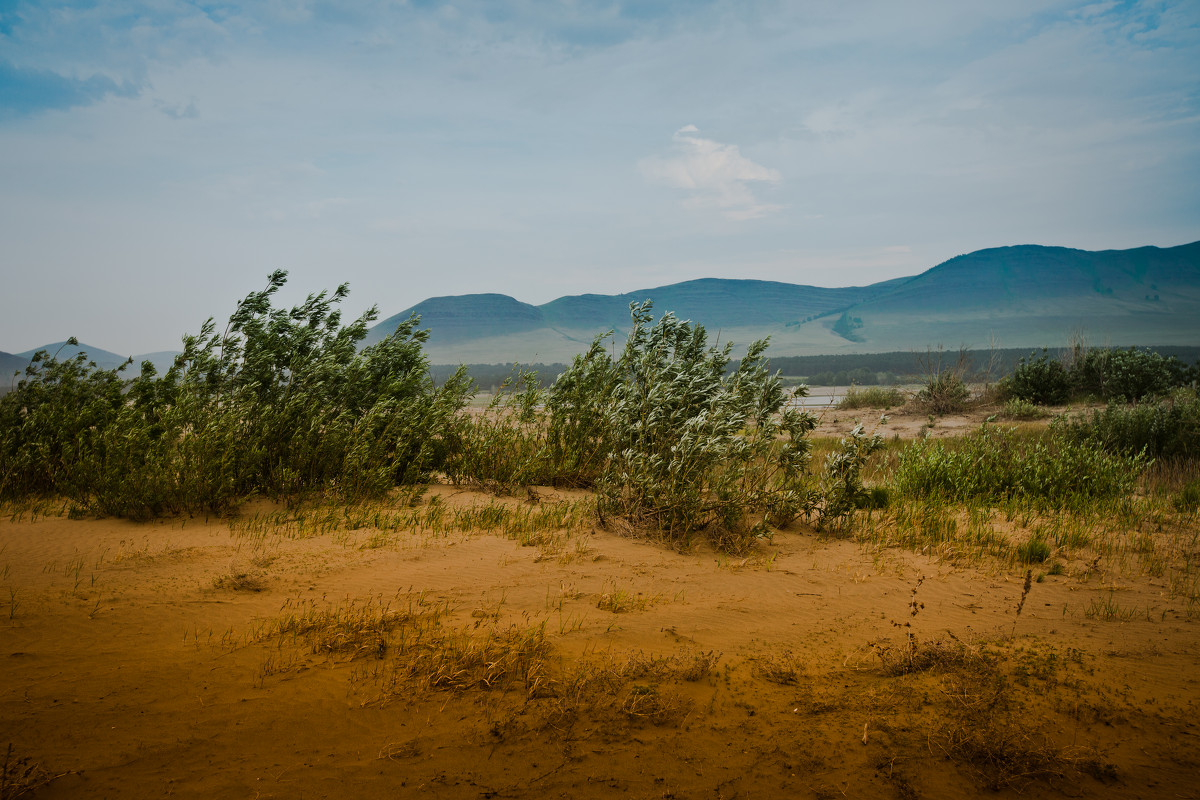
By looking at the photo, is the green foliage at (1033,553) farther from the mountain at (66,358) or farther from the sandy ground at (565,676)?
the mountain at (66,358)

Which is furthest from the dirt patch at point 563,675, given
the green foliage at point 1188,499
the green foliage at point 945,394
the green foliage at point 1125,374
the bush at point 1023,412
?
the green foliage at point 1125,374

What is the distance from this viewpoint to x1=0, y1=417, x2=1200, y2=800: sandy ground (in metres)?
3.12

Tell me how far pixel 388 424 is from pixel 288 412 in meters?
1.29

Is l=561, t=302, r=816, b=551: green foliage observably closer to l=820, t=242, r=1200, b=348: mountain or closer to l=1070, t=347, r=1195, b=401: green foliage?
l=1070, t=347, r=1195, b=401: green foliage

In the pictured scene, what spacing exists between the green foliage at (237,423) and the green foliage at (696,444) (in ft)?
10.2

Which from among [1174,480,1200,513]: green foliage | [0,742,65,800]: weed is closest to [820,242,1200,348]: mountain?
[1174,480,1200,513]: green foliage

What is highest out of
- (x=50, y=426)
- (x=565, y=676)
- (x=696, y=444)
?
(x=50, y=426)

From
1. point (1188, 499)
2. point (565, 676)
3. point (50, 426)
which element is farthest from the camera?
point (1188, 499)

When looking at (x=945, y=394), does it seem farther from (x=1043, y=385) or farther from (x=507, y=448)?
(x=507, y=448)

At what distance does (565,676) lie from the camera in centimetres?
401

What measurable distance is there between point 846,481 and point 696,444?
2232 mm

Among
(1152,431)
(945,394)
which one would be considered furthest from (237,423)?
(945,394)

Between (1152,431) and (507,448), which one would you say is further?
(1152,431)

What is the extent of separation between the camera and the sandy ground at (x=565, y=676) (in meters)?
3.12
